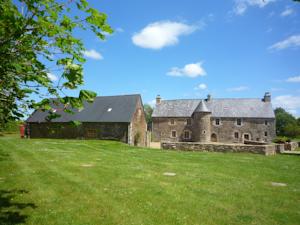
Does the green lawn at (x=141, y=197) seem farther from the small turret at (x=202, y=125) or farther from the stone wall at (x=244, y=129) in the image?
the stone wall at (x=244, y=129)

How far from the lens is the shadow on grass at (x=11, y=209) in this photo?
5.08 metres

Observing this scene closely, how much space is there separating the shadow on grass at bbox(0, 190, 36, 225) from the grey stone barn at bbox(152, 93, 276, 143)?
32.4 metres

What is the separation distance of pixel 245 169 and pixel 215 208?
258 inches

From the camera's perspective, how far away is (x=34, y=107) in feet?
12.1

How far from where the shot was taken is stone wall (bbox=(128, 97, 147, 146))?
29383mm

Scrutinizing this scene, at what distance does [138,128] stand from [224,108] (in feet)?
63.9

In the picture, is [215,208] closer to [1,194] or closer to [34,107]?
[34,107]

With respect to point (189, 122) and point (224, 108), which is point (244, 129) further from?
point (189, 122)

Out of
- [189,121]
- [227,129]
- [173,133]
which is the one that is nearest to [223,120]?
[227,129]

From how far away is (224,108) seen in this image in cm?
4294

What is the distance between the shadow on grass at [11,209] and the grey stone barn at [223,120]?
106 feet

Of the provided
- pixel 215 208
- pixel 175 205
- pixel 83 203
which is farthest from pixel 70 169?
pixel 215 208

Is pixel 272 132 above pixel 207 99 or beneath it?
beneath

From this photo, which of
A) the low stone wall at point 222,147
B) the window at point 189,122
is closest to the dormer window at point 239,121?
the window at point 189,122
